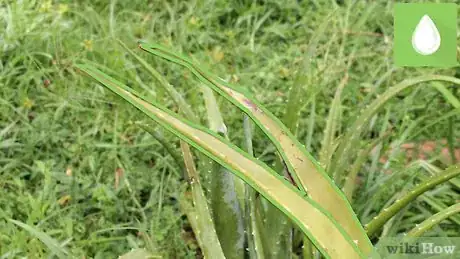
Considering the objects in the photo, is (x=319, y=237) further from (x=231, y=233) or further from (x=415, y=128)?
(x=415, y=128)

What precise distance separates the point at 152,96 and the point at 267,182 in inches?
46.6

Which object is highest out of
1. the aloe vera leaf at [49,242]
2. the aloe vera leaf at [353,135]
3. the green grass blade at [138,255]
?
the aloe vera leaf at [353,135]

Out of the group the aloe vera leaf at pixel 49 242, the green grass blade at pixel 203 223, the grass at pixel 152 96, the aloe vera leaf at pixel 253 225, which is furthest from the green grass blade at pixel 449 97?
the aloe vera leaf at pixel 49 242

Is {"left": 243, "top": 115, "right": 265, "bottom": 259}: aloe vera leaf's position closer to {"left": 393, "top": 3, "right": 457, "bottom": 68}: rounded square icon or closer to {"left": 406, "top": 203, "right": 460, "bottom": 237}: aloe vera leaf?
{"left": 406, "top": 203, "right": 460, "bottom": 237}: aloe vera leaf

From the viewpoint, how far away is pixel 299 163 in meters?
0.98

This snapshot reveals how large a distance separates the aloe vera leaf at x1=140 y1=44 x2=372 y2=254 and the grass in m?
0.40

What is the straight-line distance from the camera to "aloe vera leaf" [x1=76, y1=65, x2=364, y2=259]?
0.86 m

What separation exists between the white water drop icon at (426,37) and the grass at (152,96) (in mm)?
176

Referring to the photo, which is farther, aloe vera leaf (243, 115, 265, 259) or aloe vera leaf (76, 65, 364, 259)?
aloe vera leaf (243, 115, 265, 259)

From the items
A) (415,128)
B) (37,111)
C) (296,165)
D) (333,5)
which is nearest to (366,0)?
(333,5)

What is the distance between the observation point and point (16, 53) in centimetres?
213

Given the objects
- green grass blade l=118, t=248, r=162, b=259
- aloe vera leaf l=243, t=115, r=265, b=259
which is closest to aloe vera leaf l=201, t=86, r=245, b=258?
aloe vera leaf l=243, t=115, r=265, b=259

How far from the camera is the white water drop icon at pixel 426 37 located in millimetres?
1450

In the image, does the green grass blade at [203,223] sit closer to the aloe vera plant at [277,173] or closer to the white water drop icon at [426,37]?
the aloe vera plant at [277,173]
